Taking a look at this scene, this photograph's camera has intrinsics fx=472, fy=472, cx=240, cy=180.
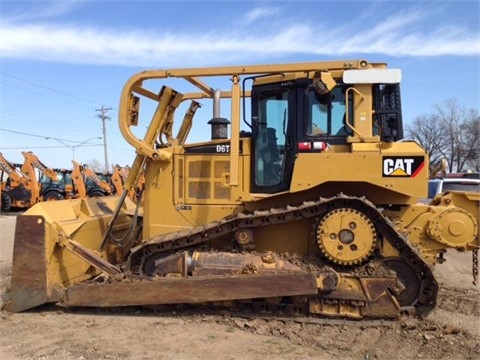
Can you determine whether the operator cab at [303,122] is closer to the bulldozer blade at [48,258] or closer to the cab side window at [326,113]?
the cab side window at [326,113]

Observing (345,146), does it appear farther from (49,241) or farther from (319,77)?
(49,241)

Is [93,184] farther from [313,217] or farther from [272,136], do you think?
[313,217]

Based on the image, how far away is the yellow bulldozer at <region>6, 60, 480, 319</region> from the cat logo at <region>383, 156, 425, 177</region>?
0.01 meters

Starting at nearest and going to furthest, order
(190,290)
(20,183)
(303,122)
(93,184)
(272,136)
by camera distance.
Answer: (190,290) → (303,122) → (272,136) → (20,183) → (93,184)

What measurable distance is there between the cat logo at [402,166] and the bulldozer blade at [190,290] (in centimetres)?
149

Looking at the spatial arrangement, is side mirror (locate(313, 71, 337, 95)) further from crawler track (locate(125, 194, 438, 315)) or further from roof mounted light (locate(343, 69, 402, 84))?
crawler track (locate(125, 194, 438, 315))

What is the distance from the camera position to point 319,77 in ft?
18.1

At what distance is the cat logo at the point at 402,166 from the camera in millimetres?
5352

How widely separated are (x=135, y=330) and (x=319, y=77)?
3558 millimetres

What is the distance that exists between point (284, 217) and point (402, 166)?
1.47 m

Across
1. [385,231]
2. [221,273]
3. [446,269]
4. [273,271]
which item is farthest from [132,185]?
[446,269]

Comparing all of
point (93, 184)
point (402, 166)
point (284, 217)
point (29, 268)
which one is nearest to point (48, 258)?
point (29, 268)

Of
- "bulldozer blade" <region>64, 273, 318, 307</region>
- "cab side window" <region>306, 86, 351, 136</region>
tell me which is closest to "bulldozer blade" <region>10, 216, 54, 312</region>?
"bulldozer blade" <region>64, 273, 318, 307</region>

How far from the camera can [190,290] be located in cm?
549
